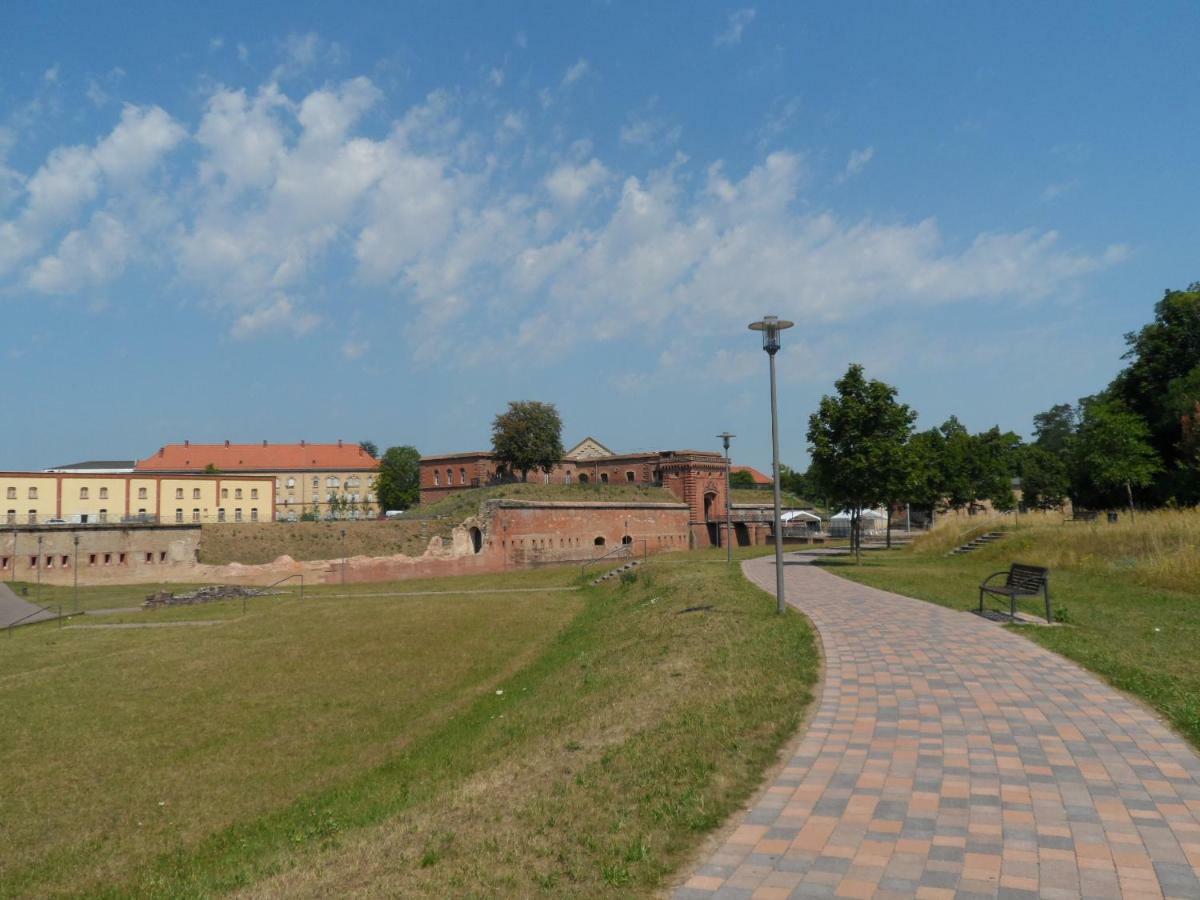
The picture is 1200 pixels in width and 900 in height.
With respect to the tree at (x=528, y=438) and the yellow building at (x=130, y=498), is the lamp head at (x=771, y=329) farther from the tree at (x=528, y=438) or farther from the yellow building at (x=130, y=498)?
the tree at (x=528, y=438)

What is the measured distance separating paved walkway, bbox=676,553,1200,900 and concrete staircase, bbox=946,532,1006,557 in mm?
20750

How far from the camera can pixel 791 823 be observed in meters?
5.03

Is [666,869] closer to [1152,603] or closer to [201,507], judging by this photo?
[1152,603]

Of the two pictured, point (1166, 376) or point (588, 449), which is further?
point (588, 449)

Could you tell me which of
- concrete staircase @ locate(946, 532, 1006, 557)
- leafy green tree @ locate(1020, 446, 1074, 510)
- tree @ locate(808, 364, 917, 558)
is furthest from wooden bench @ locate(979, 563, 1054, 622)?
leafy green tree @ locate(1020, 446, 1074, 510)

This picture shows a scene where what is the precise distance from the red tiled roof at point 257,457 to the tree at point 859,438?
75.1 metres

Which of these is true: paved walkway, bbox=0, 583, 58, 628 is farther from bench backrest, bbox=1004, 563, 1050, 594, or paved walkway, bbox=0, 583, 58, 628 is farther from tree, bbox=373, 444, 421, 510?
tree, bbox=373, 444, 421, 510

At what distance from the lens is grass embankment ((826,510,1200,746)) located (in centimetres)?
836

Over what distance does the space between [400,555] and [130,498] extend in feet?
57.1

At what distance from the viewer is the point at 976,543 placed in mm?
28656

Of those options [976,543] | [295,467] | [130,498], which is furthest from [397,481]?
[976,543]

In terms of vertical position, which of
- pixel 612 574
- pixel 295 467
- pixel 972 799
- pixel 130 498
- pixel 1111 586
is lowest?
pixel 612 574

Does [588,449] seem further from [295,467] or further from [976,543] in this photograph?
[976,543]

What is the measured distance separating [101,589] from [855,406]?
114 ft
